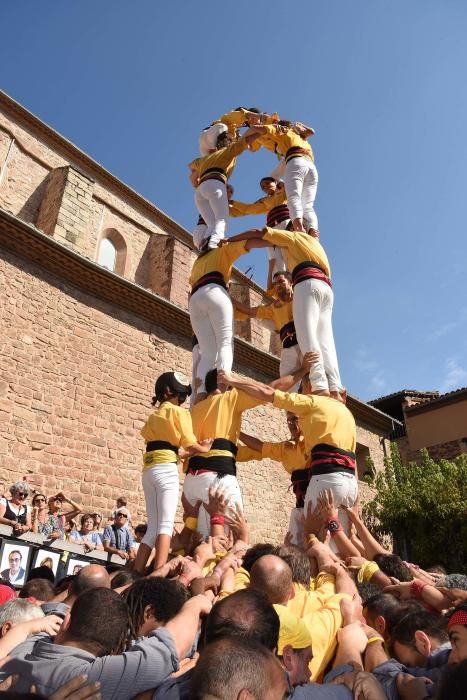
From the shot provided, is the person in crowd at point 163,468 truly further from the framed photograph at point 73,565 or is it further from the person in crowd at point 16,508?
the person in crowd at point 16,508

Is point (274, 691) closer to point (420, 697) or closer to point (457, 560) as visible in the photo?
point (420, 697)

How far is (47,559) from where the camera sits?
5.55 meters

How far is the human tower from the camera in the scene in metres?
4.15

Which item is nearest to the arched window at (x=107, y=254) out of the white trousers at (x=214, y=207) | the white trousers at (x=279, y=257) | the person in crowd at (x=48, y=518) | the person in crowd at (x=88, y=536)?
the person in crowd at (x=48, y=518)

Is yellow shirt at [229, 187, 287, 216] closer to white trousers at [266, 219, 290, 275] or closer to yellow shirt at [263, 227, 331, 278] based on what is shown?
white trousers at [266, 219, 290, 275]

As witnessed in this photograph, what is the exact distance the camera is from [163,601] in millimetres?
2254

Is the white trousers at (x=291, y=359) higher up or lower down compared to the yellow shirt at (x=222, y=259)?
lower down

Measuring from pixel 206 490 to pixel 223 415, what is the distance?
2.05 feet

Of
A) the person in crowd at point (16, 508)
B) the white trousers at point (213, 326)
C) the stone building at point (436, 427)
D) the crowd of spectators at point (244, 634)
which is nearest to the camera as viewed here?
the crowd of spectators at point (244, 634)

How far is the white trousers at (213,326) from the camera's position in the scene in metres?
5.04

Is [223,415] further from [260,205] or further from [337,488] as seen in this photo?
[260,205]

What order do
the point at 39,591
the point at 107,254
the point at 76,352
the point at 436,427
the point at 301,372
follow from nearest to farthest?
the point at 39,591
the point at 301,372
the point at 76,352
the point at 107,254
the point at 436,427

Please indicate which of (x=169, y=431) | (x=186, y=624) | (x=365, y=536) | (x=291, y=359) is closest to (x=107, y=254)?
(x=291, y=359)

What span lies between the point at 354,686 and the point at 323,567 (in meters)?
1.32
